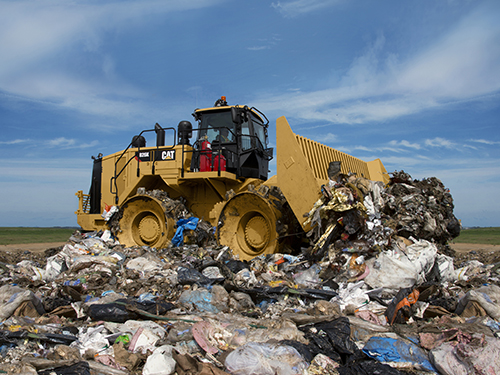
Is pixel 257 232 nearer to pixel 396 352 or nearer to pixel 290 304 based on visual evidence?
pixel 290 304

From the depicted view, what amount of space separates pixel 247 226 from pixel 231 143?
1.83m

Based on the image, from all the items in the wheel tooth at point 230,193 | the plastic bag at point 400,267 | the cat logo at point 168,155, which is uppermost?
the cat logo at point 168,155

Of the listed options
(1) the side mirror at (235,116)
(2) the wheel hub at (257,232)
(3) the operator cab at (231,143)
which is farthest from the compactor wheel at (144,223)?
(1) the side mirror at (235,116)

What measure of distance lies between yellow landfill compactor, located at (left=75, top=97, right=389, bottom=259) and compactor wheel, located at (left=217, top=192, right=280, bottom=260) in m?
0.02

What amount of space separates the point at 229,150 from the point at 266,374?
4.94 metres

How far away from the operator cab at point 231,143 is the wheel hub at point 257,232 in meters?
1.19

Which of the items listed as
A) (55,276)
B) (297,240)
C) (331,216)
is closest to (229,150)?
(297,240)

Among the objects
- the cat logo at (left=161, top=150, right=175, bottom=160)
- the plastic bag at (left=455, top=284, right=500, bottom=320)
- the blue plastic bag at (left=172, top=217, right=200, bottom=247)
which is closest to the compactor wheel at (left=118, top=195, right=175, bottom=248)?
the blue plastic bag at (left=172, top=217, right=200, bottom=247)

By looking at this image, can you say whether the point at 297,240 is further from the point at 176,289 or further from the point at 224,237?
the point at 176,289

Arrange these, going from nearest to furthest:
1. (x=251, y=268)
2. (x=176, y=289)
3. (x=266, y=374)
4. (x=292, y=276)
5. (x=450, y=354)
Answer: (x=266, y=374) < (x=450, y=354) < (x=176, y=289) < (x=292, y=276) < (x=251, y=268)

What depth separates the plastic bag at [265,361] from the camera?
2572 millimetres

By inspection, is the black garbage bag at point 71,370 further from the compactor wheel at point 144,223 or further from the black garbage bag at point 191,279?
the compactor wheel at point 144,223

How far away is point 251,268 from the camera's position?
549 centimetres

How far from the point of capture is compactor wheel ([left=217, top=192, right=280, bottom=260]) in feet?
19.9
